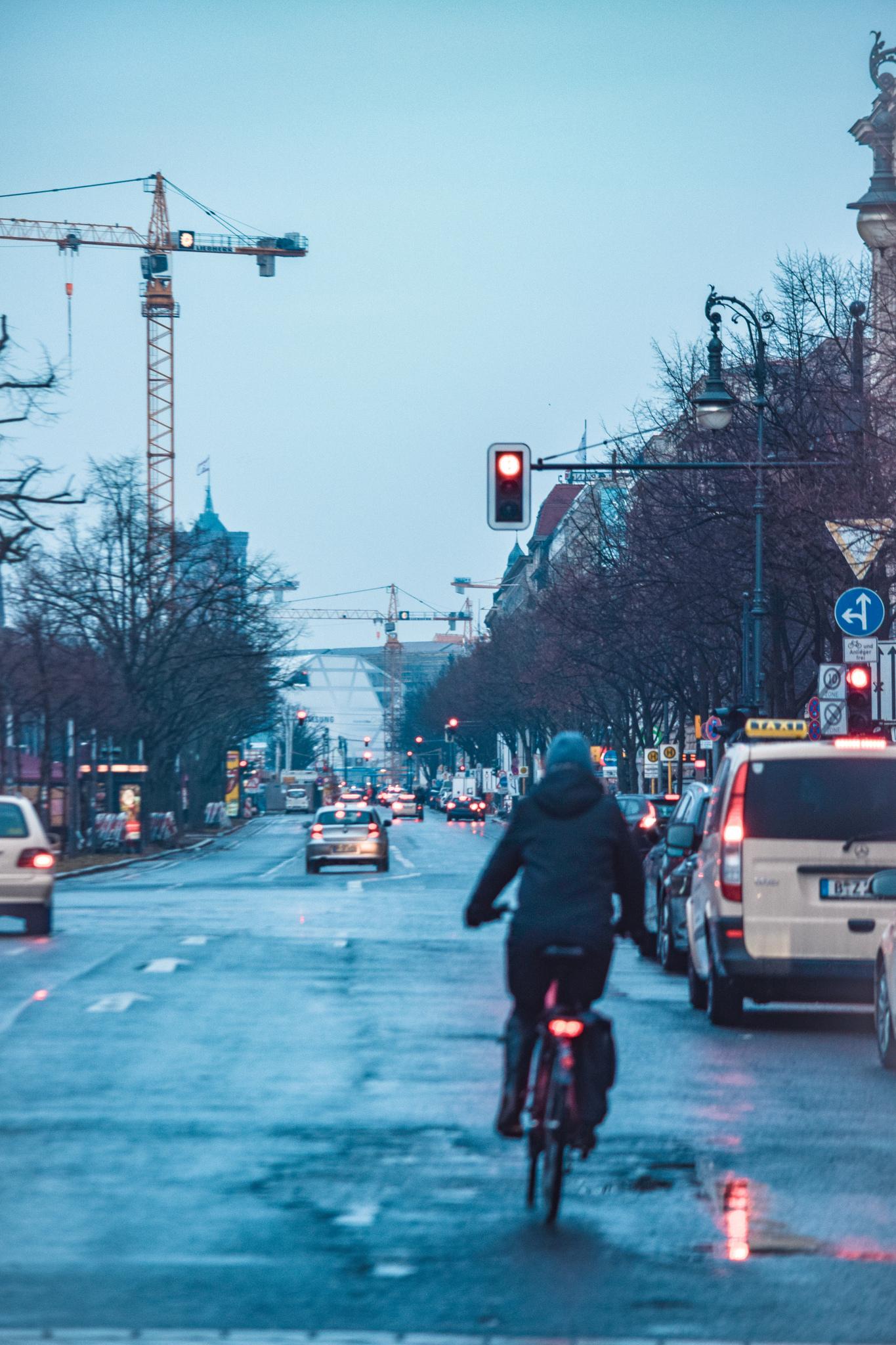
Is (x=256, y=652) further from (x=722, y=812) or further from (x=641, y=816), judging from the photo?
(x=722, y=812)

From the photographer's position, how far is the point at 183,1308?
7141 millimetres

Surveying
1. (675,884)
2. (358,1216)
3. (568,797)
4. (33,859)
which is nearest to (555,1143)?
(358,1216)

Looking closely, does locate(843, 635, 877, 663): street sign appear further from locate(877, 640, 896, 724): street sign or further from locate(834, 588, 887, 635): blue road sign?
locate(834, 588, 887, 635): blue road sign

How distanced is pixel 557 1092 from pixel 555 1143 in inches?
6.9

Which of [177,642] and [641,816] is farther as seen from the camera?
[177,642]

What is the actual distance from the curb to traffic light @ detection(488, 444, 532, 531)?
18.1 m

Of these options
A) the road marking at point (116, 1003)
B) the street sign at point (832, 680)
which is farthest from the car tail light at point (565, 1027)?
the street sign at point (832, 680)

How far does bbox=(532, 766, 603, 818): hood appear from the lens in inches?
352

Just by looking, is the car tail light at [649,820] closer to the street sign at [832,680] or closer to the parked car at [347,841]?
the street sign at [832,680]

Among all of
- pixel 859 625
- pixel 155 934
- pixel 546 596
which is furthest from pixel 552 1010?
pixel 546 596

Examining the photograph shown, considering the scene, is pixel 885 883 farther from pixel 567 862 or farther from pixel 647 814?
pixel 647 814

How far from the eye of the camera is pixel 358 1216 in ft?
28.5

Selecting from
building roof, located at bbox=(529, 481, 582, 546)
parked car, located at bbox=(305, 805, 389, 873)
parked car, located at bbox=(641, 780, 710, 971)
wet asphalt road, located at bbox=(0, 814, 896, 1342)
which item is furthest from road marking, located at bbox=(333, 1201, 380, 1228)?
building roof, located at bbox=(529, 481, 582, 546)

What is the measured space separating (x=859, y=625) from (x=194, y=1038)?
15102 mm
